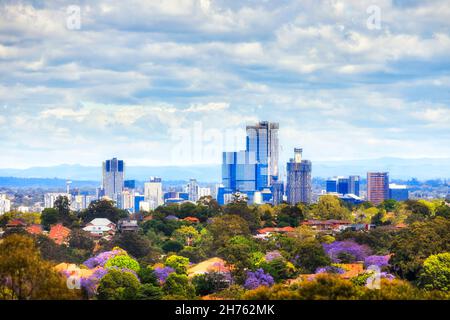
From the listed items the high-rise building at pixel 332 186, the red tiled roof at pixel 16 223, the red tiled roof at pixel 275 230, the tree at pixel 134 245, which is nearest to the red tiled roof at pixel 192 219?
the red tiled roof at pixel 275 230

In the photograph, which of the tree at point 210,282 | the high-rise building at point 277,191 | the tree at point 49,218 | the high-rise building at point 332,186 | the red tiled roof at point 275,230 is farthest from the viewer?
the high-rise building at point 332,186

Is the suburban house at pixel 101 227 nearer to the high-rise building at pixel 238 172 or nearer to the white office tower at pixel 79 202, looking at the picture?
the white office tower at pixel 79 202

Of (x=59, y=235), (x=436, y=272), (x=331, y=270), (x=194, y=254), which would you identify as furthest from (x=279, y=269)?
(x=59, y=235)

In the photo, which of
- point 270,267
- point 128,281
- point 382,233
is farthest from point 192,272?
point 382,233

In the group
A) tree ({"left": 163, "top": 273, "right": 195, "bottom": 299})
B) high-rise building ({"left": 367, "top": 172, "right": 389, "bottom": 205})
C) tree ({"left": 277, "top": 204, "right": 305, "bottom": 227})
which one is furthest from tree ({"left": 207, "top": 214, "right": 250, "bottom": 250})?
high-rise building ({"left": 367, "top": 172, "right": 389, "bottom": 205})
